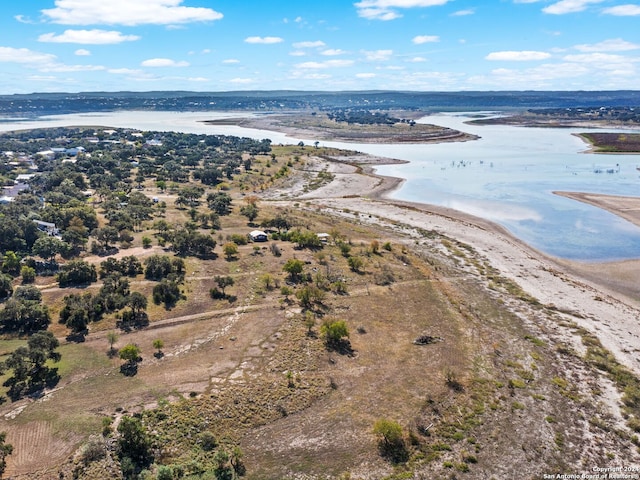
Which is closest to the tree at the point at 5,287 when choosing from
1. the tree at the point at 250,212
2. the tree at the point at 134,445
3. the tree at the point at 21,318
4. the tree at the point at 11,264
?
the tree at the point at 21,318

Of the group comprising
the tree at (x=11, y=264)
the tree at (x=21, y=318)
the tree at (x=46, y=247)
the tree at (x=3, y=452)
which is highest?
the tree at (x=46, y=247)

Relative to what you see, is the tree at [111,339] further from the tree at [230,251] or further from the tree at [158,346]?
the tree at [230,251]

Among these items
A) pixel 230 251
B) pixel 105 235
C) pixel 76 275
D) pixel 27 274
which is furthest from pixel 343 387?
pixel 105 235

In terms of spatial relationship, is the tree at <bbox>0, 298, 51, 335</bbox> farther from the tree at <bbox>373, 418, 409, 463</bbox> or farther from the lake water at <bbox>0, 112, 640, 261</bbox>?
the lake water at <bbox>0, 112, 640, 261</bbox>

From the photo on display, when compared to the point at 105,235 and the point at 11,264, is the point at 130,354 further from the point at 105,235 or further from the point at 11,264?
the point at 105,235

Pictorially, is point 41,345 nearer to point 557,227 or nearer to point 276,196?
point 276,196
